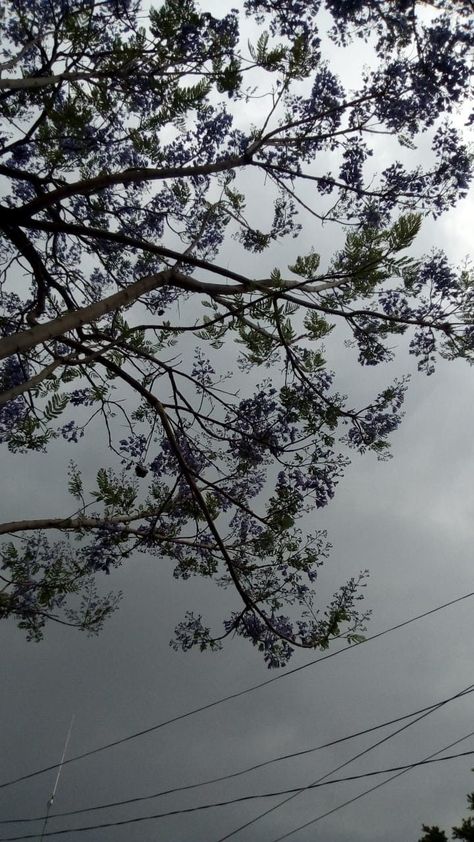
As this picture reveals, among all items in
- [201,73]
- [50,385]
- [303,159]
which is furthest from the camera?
[50,385]

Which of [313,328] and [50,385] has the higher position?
[50,385]

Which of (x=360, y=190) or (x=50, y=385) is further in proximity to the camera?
(x=50, y=385)

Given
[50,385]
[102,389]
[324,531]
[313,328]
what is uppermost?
[50,385]

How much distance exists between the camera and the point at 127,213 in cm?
711

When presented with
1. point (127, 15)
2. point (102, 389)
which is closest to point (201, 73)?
point (127, 15)

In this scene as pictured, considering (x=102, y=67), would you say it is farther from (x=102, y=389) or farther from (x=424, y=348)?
(x=424, y=348)

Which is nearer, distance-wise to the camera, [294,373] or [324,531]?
[294,373]

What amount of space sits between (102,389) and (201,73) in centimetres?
328

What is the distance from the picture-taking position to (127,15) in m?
5.75

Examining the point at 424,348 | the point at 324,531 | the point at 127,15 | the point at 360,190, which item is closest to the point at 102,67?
the point at 127,15

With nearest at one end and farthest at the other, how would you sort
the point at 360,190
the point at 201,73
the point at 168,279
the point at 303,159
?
1. the point at 168,279
2. the point at 201,73
3. the point at 360,190
4. the point at 303,159

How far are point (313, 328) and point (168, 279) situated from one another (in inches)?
→ 71.5

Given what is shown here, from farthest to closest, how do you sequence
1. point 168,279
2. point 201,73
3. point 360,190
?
point 360,190, point 201,73, point 168,279

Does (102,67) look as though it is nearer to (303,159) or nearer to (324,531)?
(303,159)
